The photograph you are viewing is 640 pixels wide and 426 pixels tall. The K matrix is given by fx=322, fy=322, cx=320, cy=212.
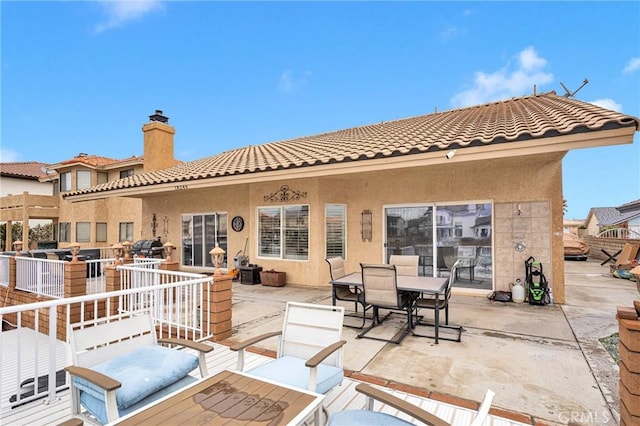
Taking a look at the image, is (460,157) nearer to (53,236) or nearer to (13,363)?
(13,363)

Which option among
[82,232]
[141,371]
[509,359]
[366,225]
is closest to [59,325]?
[141,371]

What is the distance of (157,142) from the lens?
44.7 feet

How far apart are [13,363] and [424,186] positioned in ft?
31.0

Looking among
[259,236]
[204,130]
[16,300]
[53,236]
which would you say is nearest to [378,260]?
[259,236]

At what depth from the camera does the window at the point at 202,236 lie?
35.9 ft

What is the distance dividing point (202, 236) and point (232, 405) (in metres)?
10.2

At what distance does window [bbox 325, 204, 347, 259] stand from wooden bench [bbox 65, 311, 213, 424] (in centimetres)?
616

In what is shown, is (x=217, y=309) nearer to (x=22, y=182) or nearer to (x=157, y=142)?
(x=157, y=142)

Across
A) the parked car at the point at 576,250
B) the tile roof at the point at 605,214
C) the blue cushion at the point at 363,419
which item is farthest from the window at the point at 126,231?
the tile roof at the point at 605,214

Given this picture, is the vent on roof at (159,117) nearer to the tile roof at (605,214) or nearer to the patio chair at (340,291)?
the patio chair at (340,291)

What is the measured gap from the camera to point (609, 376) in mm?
3439

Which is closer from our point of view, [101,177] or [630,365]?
[630,365]

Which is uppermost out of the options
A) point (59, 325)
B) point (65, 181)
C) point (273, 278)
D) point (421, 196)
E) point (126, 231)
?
point (65, 181)

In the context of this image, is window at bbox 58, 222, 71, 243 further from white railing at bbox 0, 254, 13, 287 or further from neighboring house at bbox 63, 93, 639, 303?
white railing at bbox 0, 254, 13, 287
